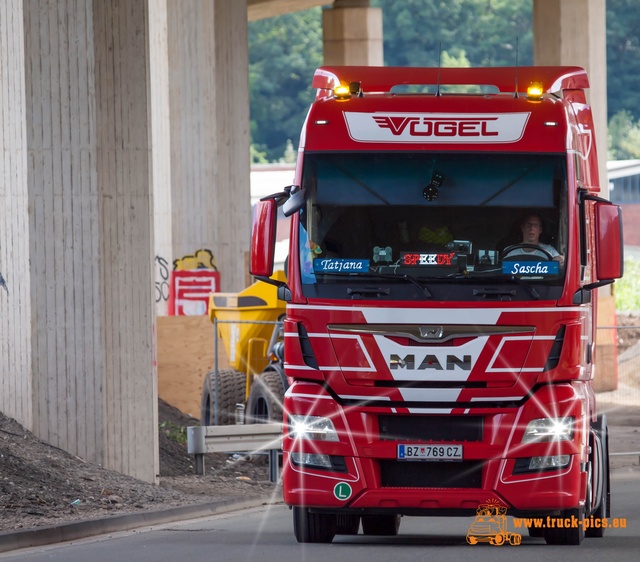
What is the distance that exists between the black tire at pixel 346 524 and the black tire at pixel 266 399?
8587mm

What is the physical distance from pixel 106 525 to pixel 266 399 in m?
7.50

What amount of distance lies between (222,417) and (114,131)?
24.8ft

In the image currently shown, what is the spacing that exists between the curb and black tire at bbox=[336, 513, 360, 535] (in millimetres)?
2669

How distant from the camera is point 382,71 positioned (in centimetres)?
1499

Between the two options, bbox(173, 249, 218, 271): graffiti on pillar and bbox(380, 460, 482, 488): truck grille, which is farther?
bbox(173, 249, 218, 271): graffiti on pillar

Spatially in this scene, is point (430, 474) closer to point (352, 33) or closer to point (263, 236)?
point (263, 236)

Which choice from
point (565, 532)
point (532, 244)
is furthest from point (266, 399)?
point (532, 244)

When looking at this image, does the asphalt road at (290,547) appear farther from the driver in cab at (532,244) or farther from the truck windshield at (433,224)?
the driver in cab at (532,244)

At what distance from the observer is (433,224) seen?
12.8 meters

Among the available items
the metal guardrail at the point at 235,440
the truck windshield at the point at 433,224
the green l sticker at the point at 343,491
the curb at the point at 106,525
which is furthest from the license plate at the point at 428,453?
the metal guardrail at the point at 235,440

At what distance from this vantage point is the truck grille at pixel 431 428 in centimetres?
1246

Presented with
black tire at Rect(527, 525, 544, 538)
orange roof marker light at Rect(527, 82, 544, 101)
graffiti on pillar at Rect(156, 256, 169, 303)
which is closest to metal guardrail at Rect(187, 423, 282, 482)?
black tire at Rect(527, 525, 544, 538)

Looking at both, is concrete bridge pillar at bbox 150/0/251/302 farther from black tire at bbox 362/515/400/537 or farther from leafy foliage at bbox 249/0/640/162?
leafy foliage at bbox 249/0/640/162

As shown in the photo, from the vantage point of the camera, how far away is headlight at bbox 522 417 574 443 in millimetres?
12375
